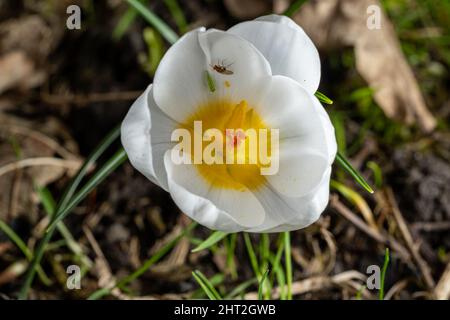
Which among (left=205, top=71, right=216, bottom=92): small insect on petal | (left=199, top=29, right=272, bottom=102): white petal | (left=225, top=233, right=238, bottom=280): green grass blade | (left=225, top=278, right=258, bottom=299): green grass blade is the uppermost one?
(left=199, top=29, right=272, bottom=102): white petal

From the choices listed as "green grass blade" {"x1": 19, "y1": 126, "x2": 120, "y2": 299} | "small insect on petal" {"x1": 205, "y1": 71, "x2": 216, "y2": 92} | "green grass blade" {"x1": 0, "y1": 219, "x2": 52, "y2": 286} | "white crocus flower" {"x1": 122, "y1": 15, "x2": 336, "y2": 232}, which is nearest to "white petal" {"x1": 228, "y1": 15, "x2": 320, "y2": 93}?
"white crocus flower" {"x1": 122, "y1": 15, "x2": 336, "y2": 232}

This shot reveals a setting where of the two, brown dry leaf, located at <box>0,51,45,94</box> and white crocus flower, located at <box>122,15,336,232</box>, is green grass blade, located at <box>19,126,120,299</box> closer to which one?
white crocus flower, located at <box>122,15,336,232</box>

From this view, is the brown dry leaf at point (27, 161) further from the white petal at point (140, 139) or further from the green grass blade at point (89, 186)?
the white petal at point (140, 139)

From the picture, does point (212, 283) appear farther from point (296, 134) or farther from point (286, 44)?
point (286, 44)

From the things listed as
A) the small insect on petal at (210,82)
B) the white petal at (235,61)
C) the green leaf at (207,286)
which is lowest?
the green leaf at (207,286)

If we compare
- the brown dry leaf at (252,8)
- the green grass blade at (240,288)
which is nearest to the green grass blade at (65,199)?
the green grass blade at (240,288)

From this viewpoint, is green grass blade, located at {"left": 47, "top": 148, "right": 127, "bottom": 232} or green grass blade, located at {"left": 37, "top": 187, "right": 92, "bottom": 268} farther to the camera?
green grass blade, located at {"left": 37, "top": 187, "right": 92, "bottom": 268}

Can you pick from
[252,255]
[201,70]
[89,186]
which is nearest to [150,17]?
[201,70]

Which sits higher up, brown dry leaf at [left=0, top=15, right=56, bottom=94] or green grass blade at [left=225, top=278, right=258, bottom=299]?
brown dry leaf at [left=0, top=15, right=56, bottom=94]
